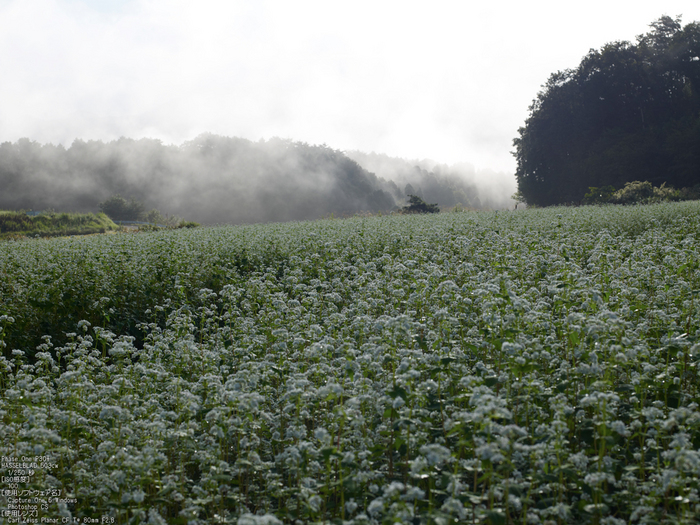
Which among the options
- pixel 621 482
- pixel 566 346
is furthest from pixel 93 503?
pixel 566 346

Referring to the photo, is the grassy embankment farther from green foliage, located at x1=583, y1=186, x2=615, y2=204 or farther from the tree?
the tree

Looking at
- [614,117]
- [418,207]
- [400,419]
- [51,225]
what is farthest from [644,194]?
[51,225]

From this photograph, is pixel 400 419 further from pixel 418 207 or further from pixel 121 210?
pixel 121 210

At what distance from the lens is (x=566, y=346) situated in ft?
16.5

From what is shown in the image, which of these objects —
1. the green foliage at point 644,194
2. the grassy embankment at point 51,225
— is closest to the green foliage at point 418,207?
the green foliage at point 644,194

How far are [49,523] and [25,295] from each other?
6.58 metres

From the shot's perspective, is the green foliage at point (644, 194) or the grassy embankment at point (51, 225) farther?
the grassy embankment at point (51, 225)

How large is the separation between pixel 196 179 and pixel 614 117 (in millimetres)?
61149

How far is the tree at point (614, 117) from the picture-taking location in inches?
1742

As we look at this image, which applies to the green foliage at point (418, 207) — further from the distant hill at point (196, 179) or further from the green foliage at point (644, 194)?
the distant hill at point (196, 179)

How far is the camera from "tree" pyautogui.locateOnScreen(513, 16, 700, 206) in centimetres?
4425

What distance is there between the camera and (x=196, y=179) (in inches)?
3027

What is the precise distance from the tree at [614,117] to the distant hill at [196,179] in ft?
102

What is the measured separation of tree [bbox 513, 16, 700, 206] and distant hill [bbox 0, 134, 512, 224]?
3108 cm
